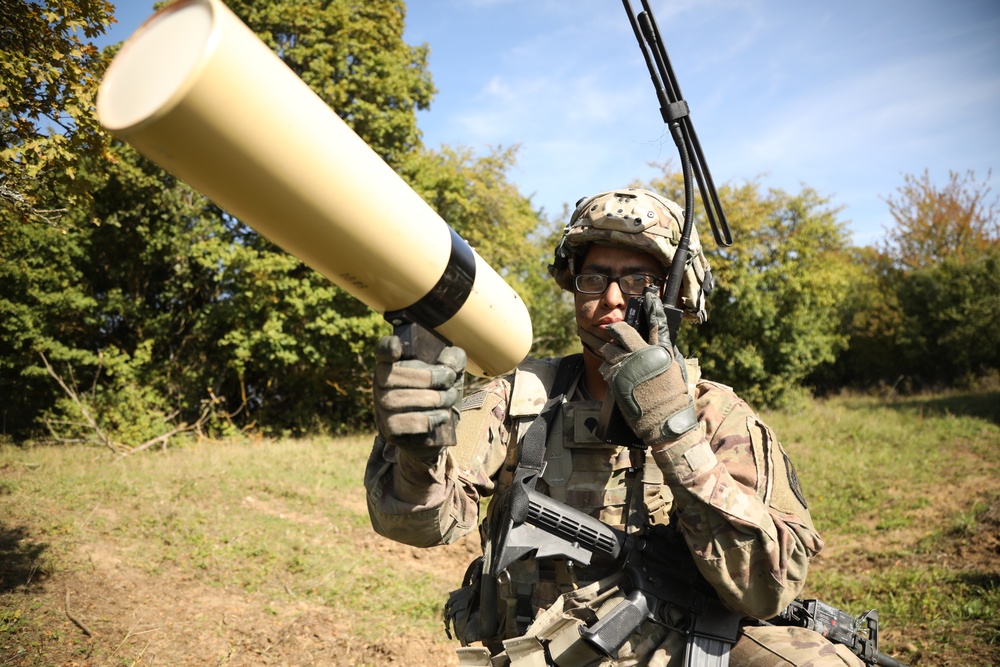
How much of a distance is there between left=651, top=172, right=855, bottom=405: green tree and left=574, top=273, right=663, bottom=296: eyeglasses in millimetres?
17072

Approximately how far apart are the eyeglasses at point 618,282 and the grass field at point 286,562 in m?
3.73

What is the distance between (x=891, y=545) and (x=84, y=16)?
927 cm

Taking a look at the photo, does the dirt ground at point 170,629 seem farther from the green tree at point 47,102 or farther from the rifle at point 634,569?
the rifle at point 634,569

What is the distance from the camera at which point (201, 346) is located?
17031 mm

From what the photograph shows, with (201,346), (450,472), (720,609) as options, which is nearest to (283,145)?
(450,472)

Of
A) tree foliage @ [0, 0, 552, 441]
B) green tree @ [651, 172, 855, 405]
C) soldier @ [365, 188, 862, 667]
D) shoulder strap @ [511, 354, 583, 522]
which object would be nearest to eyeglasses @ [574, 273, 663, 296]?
soldier @ [365, 188, 862, 667]

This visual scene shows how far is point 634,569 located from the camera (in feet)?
8.76

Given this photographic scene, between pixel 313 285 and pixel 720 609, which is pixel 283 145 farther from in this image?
pixel 313 285

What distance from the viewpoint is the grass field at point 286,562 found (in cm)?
508

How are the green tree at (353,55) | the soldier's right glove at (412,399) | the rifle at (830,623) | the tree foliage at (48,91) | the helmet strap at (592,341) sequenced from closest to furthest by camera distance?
1. the soldier's right glove at (412,399)
2. the rifle at (830,623)
3. the helmet strap at (592,341)
4. the tree foliage at (48,91)
5. the green tree at (353,55)

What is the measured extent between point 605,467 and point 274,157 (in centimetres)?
198

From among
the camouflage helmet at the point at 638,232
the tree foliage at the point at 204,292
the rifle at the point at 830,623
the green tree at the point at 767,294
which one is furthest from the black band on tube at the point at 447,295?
the green tree at the point at 767,294

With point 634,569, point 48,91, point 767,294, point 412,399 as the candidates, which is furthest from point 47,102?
point 767,294

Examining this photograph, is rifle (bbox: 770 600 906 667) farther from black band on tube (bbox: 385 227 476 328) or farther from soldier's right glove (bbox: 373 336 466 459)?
black band on tube (bbox: 385 227 476 328)
